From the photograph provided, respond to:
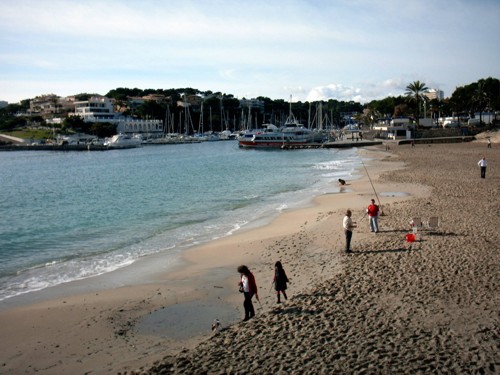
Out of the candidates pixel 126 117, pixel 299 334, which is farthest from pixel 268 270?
pixel 126 117

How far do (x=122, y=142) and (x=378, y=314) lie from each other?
125 metres

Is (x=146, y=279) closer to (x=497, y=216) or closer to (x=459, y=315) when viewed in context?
(x=459, y=315)

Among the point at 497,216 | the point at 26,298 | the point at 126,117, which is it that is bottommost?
the point at 26,298

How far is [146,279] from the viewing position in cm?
1538

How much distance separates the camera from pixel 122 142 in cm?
12800

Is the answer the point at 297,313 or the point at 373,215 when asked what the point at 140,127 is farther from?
the point at 297,313

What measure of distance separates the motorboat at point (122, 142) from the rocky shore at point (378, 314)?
374 ft

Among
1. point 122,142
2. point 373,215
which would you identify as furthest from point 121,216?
point 122,142

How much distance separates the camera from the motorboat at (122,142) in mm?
125438

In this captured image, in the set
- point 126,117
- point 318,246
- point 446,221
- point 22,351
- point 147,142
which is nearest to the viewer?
point 22,351

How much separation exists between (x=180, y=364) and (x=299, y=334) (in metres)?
2.45

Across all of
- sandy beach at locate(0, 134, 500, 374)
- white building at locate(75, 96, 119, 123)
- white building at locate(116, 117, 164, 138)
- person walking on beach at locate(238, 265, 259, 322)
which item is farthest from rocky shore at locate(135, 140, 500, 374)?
white building at locate(75, 96, 119, 123)

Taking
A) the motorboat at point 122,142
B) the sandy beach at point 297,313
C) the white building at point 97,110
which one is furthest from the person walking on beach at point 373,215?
the white building at point 97,110

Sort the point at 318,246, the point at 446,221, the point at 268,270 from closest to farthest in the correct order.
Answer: the point at 268,270 → the point at 318,246 → the point at 446,221
